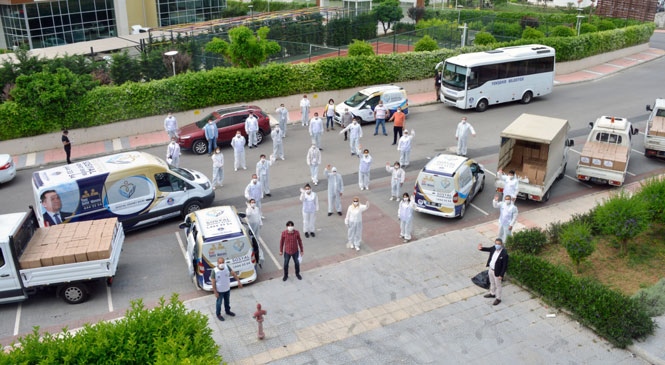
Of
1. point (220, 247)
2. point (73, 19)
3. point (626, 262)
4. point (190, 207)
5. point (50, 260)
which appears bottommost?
point (626, 262)

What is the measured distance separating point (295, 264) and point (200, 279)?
216 cm

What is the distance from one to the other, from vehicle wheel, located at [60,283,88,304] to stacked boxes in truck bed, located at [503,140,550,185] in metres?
12.2

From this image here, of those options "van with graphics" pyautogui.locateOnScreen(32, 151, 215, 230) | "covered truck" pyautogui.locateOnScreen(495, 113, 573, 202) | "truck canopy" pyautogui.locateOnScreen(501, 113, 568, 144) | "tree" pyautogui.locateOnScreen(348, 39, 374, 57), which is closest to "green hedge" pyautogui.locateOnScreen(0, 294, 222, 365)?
"van with graphics" pyautogui.locateOnScreen(32, 151, 215, 230)

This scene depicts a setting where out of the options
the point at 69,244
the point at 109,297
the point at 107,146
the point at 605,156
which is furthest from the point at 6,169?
the point at 605,156

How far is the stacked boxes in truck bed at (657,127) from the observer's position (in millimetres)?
20969

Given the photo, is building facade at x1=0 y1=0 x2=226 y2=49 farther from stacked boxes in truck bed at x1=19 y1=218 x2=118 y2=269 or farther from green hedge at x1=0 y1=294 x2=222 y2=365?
green hedge at x1=0 y1=294 x2=222 y2=365

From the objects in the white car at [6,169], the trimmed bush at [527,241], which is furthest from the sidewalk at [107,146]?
the trimmed bush at [527,241]

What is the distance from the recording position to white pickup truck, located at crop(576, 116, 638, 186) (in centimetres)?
1872

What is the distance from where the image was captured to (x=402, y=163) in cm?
2078

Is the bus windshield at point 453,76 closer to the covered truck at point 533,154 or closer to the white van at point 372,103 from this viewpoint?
the white van at point 372,103

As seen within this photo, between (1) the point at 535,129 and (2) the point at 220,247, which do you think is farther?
(1) the point at 535,129

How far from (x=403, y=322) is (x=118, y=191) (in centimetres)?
821

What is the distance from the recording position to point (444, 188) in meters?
16.6

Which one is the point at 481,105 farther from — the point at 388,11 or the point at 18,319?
the point at 388,11
